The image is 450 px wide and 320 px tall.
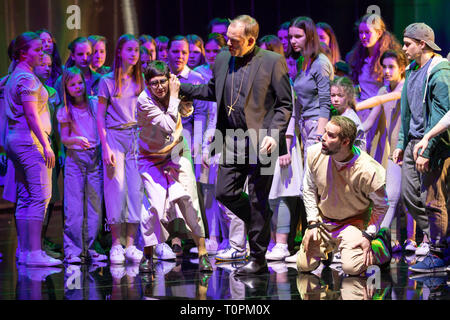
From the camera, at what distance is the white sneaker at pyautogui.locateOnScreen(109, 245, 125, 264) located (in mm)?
5781

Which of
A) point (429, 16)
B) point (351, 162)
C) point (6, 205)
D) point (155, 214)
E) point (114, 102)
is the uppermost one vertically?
point (429, 16)

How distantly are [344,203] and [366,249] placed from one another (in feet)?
1.12

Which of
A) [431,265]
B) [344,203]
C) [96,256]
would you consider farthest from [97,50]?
[431,265]

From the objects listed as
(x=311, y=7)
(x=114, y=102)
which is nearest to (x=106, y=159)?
(x=114, y=102)

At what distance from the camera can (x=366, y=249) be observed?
4898mm

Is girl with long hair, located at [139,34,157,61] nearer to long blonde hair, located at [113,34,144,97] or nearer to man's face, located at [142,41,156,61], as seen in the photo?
man's face, located at [142,41,156,61]

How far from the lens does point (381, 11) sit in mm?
8367

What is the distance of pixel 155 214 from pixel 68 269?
0.88 meters

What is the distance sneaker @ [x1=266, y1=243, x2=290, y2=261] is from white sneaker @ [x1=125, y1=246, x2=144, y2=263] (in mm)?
992

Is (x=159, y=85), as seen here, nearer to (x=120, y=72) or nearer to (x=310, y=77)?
(x=120, y=72)

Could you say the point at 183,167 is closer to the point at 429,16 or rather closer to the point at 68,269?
the point at 68,269
